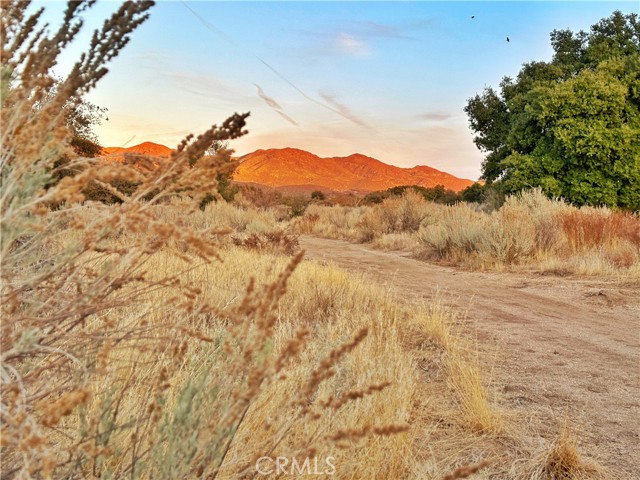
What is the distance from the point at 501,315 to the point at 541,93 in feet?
55.7

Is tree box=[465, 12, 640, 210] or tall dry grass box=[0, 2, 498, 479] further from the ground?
tree box=[465, 12, 640, 210]

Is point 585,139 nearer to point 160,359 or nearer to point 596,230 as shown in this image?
point 596,230

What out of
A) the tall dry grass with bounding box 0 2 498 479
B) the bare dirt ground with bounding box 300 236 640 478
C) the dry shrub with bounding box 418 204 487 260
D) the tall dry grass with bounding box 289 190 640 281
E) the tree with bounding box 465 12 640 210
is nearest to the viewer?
the tall dry grass with bounding box 0 2 498 479

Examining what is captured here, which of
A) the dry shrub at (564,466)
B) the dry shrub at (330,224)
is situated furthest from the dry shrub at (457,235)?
the dry shrub at (564,466)

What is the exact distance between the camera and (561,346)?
18.7 ft

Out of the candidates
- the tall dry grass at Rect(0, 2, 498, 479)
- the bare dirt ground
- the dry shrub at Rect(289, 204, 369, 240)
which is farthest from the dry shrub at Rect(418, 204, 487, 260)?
the tall dry grass at Rect(0, 2, 498, 479)

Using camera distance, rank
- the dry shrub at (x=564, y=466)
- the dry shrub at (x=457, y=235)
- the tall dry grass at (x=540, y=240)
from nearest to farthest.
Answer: the dry shrub at (x=564, y=466), the tall dry grass at (x=540, y=240), the dry shrub at (x=457, y=235)

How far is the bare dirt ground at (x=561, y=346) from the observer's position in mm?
3584

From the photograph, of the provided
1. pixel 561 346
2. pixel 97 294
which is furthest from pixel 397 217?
pixel 97 294

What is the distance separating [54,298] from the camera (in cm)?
151

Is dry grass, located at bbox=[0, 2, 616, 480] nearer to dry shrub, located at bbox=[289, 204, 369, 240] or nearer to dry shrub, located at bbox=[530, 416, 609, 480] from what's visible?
dry shrub, located at bbox=[530, 416, 609, 480]

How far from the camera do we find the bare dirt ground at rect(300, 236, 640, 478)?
141 inches

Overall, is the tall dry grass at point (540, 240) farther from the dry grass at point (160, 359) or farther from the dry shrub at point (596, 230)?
the dry grass at point (160, 359)

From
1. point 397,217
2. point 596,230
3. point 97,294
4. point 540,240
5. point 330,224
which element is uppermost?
point 596,230
